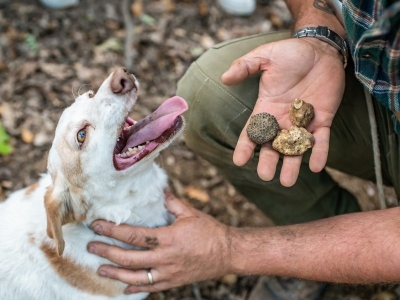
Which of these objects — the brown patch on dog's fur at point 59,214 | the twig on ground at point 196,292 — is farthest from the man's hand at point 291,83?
the twig on ground at point 196,292

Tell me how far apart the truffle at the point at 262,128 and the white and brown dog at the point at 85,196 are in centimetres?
35

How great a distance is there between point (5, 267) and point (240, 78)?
4.93 ft

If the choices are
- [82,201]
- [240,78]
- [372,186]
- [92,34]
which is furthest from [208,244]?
[92,34]

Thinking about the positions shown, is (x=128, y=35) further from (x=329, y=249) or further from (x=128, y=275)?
(x=329, y=249)

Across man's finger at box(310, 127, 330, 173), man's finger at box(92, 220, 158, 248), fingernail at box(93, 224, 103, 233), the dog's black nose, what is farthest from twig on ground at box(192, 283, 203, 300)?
the dog's black nose

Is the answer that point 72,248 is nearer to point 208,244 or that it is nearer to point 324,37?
point 208,244

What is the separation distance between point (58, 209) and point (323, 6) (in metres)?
1.74

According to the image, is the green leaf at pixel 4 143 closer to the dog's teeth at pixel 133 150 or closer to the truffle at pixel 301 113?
the dog's teeth at pixel 133 150

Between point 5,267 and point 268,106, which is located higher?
point 268,106

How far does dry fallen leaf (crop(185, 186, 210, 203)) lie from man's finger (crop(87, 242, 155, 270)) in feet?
3.53

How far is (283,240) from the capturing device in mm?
2191

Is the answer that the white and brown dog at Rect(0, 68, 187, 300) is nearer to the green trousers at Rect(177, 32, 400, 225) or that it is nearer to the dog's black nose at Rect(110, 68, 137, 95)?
the dog's black nose at Rect(110, 68, 137, 95)

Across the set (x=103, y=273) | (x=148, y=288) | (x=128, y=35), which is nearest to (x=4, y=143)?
(x=128, y=35)

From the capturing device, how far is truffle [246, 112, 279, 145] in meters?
2.12
